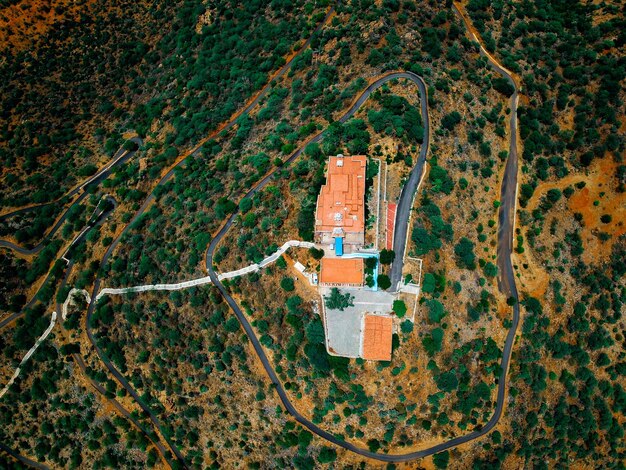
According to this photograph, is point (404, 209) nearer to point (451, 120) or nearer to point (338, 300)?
point (338, 300)

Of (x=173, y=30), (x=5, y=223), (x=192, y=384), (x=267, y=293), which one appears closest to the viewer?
(x=267, y=293)

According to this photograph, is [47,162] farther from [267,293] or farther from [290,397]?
[290,397]

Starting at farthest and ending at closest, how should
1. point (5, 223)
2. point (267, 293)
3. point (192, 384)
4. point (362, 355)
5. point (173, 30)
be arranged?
1. point (173, 30)
2. point (5, 223)
3. point (192, 384)
4. point (267, 293)
5. point (362, 355)

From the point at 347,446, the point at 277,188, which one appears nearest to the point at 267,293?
the point at 277,188

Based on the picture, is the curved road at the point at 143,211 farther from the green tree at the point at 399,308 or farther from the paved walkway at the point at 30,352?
the green tree at the point at 399,308

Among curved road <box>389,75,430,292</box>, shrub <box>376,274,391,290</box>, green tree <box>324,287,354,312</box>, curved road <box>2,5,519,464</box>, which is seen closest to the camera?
shrub <box>376,274,391,290</box>

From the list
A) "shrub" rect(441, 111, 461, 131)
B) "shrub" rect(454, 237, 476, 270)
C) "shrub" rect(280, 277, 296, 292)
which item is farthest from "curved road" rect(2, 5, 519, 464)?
"shrub" rect(280, 277, 296, 292)

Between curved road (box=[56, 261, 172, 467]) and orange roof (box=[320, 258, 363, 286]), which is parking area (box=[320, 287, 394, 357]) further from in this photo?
curved road (box=[56, 261, 172, 467])

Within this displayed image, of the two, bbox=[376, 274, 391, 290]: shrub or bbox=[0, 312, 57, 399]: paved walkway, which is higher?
bbox=[376, 274, 391, 290]: shrub
